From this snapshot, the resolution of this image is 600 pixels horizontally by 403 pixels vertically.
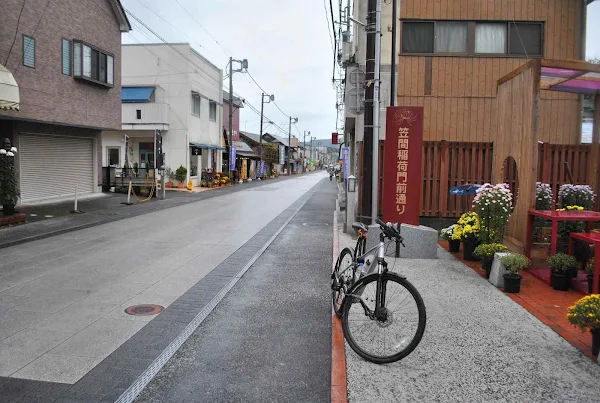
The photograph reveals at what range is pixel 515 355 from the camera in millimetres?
4531

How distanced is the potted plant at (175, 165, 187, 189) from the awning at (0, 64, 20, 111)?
1778 cm

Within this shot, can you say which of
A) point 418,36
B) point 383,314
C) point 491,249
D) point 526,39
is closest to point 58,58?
point 418,36

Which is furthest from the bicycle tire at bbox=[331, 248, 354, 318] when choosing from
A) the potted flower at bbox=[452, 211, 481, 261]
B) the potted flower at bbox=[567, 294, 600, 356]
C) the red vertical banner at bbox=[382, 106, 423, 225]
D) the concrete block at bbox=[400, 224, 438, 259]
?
the red vertical banner at bbox=[382, 106, 423, 225]

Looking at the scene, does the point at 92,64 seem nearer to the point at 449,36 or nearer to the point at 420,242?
the point at 449,36

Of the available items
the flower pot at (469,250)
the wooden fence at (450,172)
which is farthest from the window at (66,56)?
the flower pot at (469,250)

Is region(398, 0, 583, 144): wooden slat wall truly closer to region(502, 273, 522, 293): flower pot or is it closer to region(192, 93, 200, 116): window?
region(502, 273, 522, 293): flower pot

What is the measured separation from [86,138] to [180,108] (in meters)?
10.8

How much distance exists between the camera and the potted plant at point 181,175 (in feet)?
104

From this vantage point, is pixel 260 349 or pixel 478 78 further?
pixel 478 78

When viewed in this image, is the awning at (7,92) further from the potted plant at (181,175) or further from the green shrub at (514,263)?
the potted plant at (181,175)

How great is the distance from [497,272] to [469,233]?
70.7 inches

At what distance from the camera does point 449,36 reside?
555 inches

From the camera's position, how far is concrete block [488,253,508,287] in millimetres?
6996

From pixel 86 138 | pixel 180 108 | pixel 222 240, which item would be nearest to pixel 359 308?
pixel 222 240
